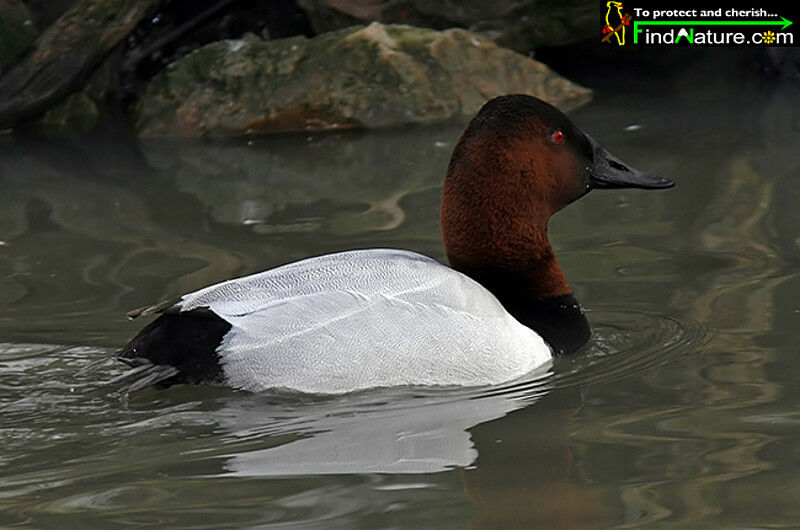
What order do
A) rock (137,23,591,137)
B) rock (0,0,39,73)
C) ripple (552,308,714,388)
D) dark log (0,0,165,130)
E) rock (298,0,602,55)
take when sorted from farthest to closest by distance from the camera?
rock (298,0,602,55) < rock (0,0,39,73) < rock (137,23,591,137) < dark log (0,0,165,130) < ripple (552,308,714,388)

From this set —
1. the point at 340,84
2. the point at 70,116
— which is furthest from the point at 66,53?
the point at 340,84

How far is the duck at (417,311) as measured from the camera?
436 cm

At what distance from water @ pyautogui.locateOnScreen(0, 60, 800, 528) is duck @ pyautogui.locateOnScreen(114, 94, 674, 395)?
0.09 m

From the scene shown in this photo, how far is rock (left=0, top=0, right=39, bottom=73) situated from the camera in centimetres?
962

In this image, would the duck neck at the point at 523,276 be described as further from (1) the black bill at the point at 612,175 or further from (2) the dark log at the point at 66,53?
(2) the dark log at the point at 66,53

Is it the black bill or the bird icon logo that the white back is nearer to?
the black bill

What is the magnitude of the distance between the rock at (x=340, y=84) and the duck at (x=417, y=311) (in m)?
4.65

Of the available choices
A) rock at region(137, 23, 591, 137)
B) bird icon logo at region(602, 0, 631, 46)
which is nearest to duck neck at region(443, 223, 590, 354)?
rock at region(137, 23, 591, 137)

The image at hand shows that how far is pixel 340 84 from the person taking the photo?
9.52 meters

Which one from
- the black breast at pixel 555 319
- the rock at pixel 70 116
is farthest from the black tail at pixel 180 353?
the rock at pixel 70 116

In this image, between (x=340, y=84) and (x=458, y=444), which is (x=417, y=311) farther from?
(x=340, y=84)

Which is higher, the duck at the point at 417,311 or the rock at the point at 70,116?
the rock at the point at 70,116

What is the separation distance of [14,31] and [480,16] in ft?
11.2

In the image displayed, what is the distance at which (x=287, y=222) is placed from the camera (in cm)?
695
